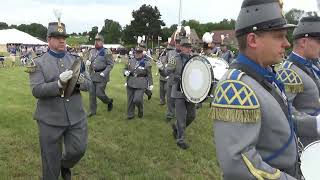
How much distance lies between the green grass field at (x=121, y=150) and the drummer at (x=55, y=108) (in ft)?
3.58

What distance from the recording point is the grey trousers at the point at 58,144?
567 centimetres

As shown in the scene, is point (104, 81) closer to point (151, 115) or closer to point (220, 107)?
point (151, 115)

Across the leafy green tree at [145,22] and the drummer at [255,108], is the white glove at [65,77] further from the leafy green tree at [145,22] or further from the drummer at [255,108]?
the leafy green tree at [145,22]

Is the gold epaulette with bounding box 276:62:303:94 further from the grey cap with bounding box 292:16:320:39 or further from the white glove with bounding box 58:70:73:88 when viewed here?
the white glove with bounding box 58:70:73:88

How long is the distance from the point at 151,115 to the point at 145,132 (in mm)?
2404

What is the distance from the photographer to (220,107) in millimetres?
2482

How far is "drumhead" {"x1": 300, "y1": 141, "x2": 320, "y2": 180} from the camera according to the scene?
8.80 feet

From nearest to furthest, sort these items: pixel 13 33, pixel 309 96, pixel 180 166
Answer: pixel 309 96 < pixel 180 166 < pixel 13 33

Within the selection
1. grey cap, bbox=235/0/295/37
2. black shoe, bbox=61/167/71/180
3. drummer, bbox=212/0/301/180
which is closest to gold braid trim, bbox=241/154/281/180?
drummer, bbox=212/0/301/180

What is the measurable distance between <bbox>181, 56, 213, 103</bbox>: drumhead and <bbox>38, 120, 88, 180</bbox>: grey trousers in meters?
2.41

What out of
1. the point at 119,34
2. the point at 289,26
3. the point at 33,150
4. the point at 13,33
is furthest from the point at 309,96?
the point at 119,34

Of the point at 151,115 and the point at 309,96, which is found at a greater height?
the point at 309,96

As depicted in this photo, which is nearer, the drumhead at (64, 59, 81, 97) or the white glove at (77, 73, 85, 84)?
the drumhead at (64, 59, 81, 97)

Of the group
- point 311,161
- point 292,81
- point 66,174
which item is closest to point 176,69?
point 66,174
